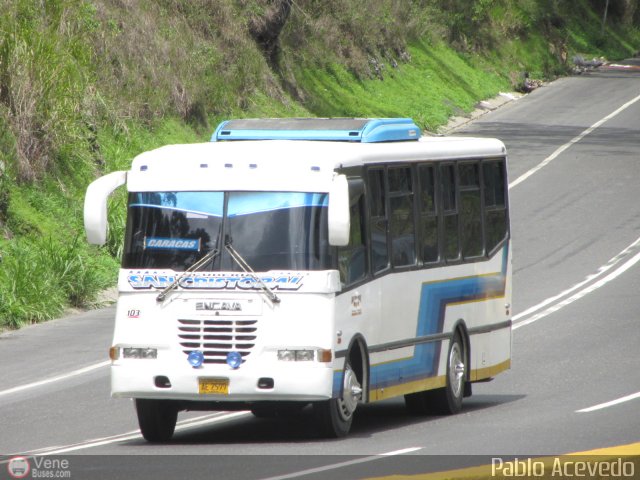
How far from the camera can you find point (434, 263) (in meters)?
13.8

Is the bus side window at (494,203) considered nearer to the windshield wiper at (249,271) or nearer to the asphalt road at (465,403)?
the asphalt road at (465,403)

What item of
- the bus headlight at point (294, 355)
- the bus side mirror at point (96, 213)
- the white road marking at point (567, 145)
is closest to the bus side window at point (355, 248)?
the bus headlight at point (294, 355)

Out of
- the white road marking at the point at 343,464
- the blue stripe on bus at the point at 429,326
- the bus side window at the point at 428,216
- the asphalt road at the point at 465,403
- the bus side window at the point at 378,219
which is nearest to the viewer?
the white road marking at the point at 343,464

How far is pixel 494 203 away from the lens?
600 inches

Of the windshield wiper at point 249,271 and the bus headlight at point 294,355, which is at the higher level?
the windshield wiper at point 249,271

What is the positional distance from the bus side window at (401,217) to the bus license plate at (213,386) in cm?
229

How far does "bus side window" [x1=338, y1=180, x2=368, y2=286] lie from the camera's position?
39.2ft

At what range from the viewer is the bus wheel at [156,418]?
12.0m

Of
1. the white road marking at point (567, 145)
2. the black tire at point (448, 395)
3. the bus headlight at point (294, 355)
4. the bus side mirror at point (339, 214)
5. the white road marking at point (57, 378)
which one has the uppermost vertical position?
the bus side mirror at point (339, 214)

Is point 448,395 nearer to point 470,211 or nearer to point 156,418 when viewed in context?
point 470,211

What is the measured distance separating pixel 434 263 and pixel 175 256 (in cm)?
299

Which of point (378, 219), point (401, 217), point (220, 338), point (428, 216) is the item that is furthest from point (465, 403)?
point (220, 338)

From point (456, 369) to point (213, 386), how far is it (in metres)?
3.62

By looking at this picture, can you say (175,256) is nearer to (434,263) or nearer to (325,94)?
(434,263)
